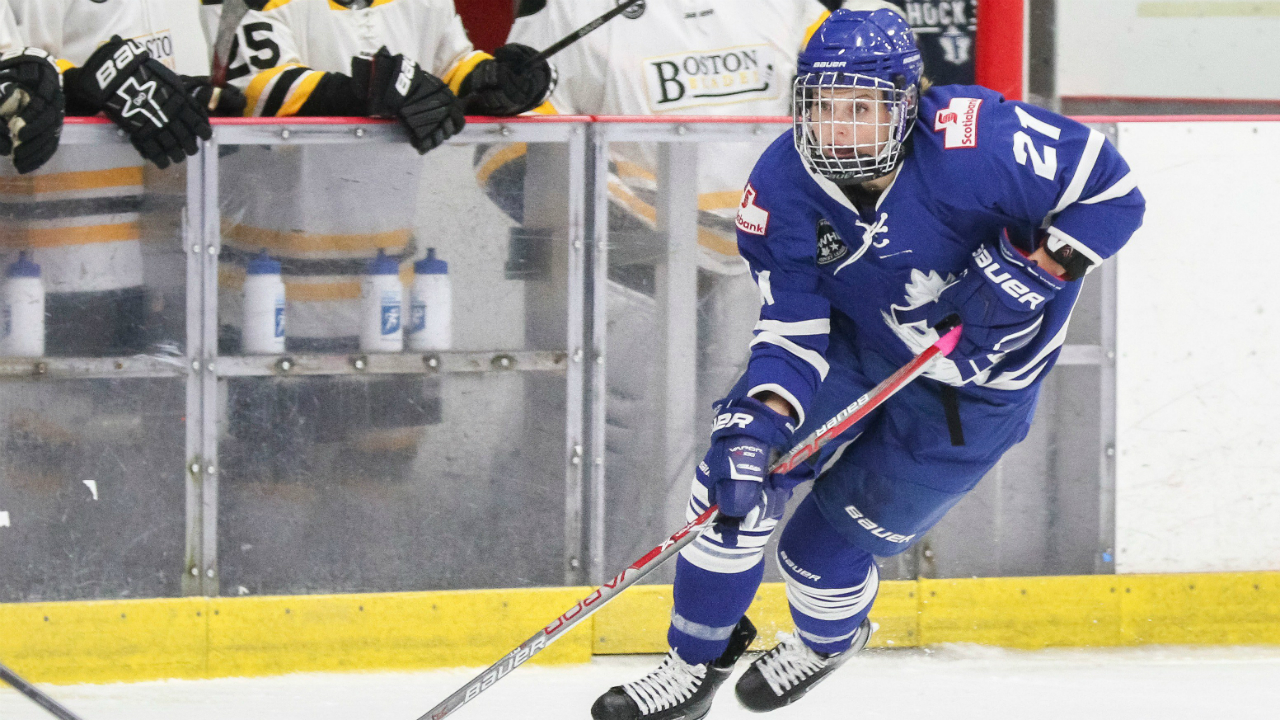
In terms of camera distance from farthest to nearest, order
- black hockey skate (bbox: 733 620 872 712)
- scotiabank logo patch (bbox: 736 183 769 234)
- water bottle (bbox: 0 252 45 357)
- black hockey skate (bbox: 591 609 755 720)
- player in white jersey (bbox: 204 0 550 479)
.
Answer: player in white jersey (bbox: 204 0 550 479) → water bottle (bbox: 0 252 45 357) → black hockey skate (bbox: 733 620 872 712) → black hockey skate (bbox: 591 609 755 720) → scotiabank logo patch (bbox: 736 183 769 234)

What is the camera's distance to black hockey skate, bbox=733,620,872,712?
282 cm

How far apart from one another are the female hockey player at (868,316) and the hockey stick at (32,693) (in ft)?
2.93

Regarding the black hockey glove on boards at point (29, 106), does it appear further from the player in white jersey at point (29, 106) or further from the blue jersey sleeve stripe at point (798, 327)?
the blue jersey sleeve stripe at point (798, 327)

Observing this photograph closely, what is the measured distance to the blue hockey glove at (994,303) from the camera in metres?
2.40

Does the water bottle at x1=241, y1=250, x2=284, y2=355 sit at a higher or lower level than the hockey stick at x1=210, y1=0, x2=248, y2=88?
lower

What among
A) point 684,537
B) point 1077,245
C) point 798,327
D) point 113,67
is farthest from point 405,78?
point 1077,245

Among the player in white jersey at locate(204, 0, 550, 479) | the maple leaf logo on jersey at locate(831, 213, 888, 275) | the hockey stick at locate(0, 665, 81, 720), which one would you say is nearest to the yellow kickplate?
the player in white jersey at locate(204, 0, 550, 479)

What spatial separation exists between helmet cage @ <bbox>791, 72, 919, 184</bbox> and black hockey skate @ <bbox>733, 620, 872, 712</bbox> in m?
0.94

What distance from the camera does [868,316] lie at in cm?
268

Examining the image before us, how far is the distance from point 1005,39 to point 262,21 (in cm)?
207

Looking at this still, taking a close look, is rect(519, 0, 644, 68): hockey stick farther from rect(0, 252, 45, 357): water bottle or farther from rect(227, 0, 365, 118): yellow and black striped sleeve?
rect(0, 252, 45, 357): water bottle

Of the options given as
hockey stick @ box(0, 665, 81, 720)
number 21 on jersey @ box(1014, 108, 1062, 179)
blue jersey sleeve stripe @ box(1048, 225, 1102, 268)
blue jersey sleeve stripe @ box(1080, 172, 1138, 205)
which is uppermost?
number 21 on jersey @ box(1014, 108, 1062, 179)

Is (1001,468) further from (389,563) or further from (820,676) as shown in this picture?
(389,563)

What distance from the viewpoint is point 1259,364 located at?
3.70 meters
